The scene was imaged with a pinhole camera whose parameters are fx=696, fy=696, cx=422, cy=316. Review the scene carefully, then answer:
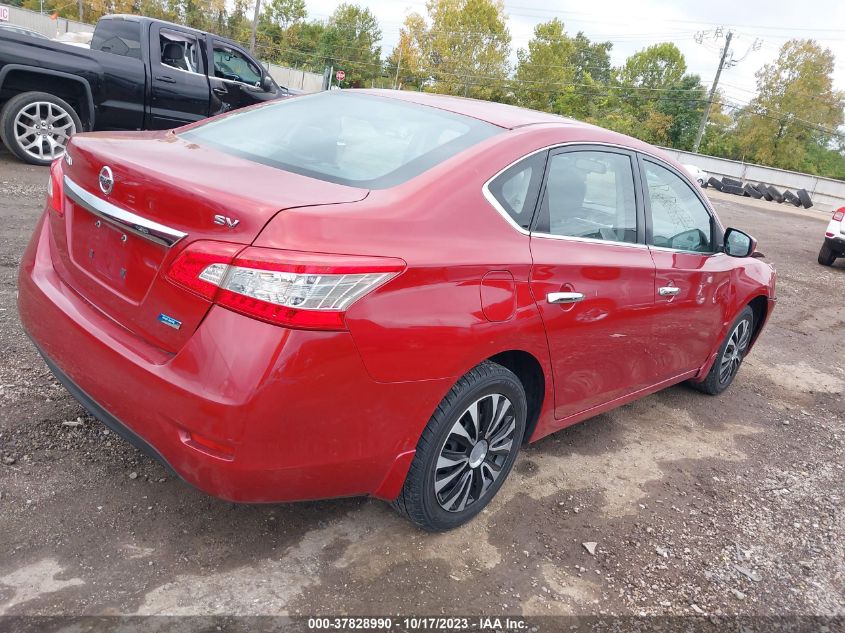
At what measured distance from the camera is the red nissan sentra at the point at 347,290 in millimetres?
2074

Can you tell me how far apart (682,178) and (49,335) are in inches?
133

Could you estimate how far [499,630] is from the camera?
95.0 inches

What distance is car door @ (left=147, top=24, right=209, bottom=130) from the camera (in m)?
9.20

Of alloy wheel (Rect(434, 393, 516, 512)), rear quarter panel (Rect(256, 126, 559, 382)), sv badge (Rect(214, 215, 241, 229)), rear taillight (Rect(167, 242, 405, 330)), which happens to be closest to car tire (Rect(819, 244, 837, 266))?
alloy wheel (Rect(434, 393, 516, 512))

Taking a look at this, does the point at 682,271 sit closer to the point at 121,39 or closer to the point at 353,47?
the point at 121,39

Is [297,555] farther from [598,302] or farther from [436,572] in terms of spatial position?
[598,302]

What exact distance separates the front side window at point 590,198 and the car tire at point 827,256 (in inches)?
430

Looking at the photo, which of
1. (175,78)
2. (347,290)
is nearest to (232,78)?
(175,78)

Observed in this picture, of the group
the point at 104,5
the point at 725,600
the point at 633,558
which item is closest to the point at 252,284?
the point at 633,558

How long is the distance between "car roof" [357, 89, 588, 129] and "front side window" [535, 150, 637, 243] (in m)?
0.23

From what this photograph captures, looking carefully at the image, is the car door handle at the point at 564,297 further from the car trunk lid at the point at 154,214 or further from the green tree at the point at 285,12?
the green tree at the point at 285,12

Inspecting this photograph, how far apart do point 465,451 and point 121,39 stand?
8578mm

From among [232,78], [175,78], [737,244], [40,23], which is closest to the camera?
[737,244]

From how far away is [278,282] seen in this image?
2.02m
